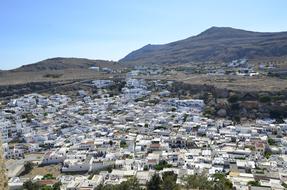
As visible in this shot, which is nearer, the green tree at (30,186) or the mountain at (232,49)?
the green tree at (30,186)

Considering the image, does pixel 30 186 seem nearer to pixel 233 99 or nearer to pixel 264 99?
pixel 233 99

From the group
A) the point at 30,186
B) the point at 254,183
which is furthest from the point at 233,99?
the point at 30,186

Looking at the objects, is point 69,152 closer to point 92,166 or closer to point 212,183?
point 92,166

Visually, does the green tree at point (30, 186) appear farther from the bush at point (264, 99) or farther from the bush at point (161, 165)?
the bush at point (264, 99)

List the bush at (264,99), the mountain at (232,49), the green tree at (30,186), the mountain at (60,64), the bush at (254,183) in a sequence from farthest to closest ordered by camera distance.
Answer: the mountain at (232,49)
the mountain at (60,64)
the bush at (264,99)
the green tree at (30,186)
the bush at (254,183)

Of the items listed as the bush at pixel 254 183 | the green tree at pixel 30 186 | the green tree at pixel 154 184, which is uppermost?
the green tree at pixel 154 184

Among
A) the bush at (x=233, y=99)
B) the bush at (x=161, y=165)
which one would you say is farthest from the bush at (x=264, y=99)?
the bush at (x=161, y=165)

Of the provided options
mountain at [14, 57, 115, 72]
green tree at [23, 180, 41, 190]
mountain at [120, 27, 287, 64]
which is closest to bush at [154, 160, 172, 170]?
green tree at [23, 180, 41, 190]

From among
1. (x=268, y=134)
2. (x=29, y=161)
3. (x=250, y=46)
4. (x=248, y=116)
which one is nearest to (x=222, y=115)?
(x=248, y=116)
